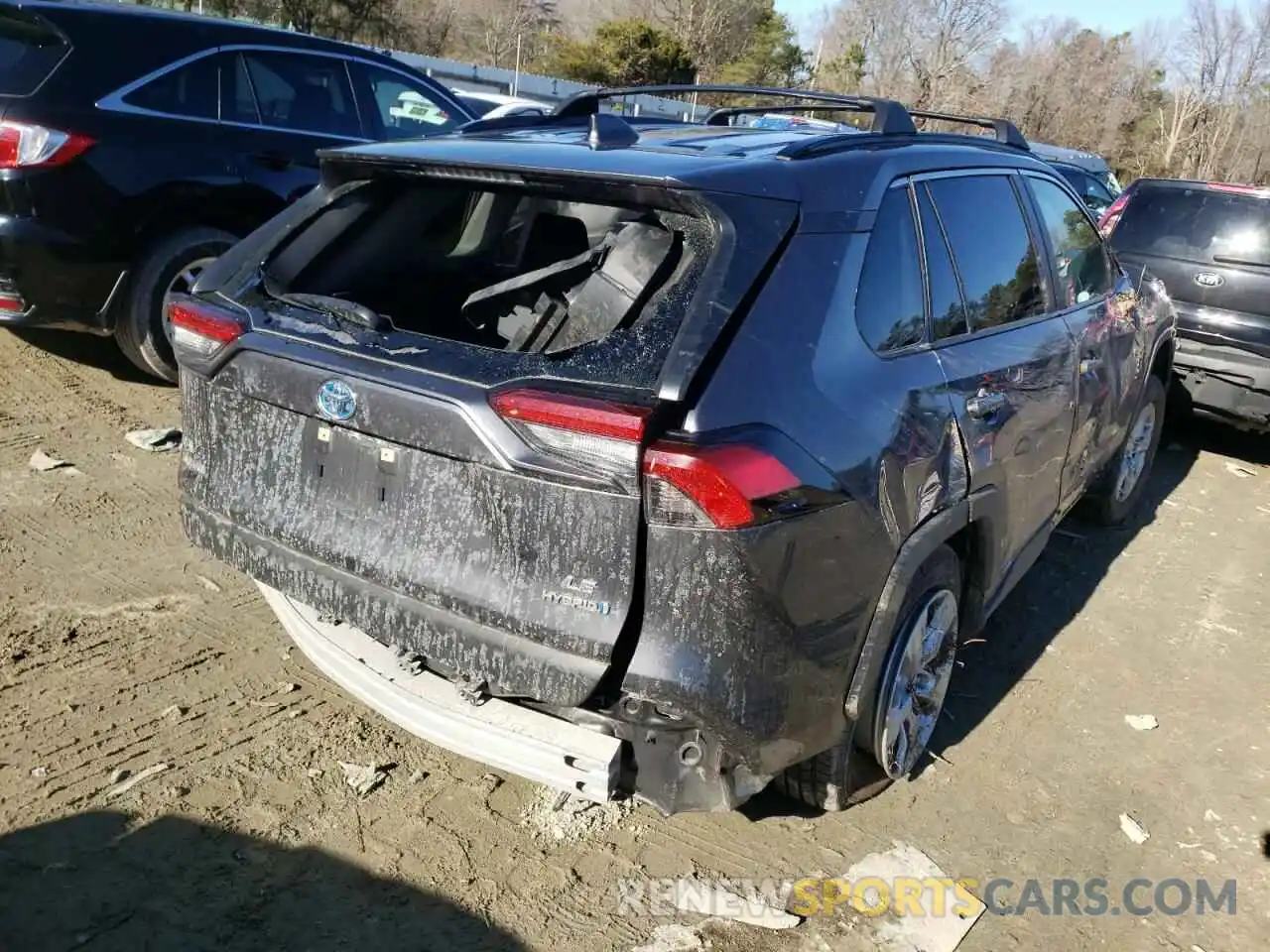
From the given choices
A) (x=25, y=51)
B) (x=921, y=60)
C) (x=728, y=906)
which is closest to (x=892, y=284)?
(x=728, y=906)

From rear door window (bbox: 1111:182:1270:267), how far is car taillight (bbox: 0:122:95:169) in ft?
→ 22.3

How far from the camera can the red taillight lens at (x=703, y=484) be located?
2.13 metres

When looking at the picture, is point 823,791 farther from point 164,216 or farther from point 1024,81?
point 1024,81

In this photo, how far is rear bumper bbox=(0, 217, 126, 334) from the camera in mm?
5027

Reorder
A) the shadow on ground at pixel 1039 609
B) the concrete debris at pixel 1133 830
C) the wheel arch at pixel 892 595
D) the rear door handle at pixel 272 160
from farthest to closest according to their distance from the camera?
the rear door handle at pixel 272 160 < the shadow on ground at pixel 1039 609 < the concrete debris at pixel 1133 830 < the wheel arch at pixel 892 595

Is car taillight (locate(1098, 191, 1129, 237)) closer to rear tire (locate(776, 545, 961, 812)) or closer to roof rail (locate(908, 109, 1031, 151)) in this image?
roof rail (locate(908, 109, 1031, 151))

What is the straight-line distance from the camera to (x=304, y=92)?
634cm

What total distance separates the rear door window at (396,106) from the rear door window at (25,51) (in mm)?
1935

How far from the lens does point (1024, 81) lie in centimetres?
4112

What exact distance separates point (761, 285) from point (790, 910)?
164 centimetres

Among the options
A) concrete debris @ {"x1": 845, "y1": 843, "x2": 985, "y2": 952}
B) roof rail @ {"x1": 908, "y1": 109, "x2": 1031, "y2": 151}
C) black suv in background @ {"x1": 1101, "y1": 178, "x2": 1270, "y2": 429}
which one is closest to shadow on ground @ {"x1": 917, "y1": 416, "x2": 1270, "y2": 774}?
concrete debris @ {"x1": 845, "y1": 843, "x2": 985, "y2": 952}

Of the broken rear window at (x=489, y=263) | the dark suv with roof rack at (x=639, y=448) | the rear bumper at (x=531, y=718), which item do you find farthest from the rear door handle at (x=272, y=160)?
the rear bumper at (x=531, y=718)

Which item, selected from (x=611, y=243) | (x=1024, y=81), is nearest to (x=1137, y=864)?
(x=611, y=243)

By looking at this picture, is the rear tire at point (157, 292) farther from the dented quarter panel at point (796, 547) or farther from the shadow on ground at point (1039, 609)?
the shadow on ground at point (1039, 609)
